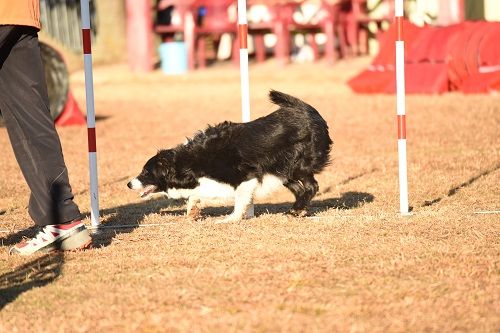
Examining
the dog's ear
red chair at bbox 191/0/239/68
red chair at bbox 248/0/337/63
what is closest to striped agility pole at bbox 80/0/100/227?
the dog's ear

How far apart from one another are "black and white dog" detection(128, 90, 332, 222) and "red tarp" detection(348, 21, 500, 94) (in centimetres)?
918

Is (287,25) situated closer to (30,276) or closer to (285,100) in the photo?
(285,100)

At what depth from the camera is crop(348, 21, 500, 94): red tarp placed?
15.5 meters

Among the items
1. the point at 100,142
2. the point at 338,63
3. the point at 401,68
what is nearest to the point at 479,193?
the point at 401,68

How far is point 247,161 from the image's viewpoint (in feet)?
21.7

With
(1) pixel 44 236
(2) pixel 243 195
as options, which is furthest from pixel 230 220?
(1) pixel 44 236

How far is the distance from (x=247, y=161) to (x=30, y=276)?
1922 mm

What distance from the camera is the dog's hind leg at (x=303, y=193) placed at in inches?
268

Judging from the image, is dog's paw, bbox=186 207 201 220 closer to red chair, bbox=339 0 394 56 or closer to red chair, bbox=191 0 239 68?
red chair, bbox=191 0 239 68

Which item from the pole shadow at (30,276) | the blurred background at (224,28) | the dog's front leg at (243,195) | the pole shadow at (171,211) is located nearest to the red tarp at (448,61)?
the blurred background at (224,28)

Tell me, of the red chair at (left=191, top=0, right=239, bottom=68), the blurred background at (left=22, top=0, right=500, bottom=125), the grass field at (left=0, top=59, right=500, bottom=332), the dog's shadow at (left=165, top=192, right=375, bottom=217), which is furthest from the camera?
the red chair at (left=191, top=0, right=239, bottom=68)

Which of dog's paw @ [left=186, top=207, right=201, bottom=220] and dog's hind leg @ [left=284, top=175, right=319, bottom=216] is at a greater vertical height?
dog's hind leg @ [left=284, top=175, right=319, bottom=216]

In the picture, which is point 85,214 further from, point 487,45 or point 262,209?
point 487,45

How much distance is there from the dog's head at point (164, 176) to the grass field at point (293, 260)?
0.24 metres
